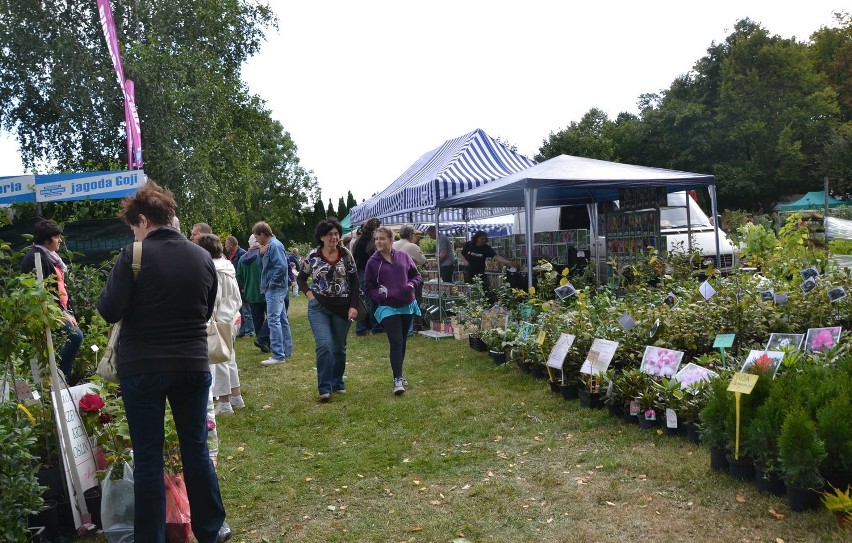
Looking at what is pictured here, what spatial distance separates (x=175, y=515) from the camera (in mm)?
3650

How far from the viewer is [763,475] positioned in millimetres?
3775

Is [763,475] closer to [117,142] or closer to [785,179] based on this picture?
[117,142]

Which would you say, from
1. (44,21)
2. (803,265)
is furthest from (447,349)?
(44,21)

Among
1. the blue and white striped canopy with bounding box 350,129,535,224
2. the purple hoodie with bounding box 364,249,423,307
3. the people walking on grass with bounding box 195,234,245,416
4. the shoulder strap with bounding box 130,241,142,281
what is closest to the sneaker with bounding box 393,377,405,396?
the purple hoodie with bounding box 364,249,423,307

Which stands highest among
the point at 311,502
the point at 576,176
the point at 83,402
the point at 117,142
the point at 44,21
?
the point at 44,21

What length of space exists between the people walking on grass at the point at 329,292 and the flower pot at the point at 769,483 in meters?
3.75

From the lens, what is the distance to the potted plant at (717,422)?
405 centimetres

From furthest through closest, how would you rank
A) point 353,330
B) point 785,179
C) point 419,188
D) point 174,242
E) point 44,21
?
1. point 785,179
2. point 44,21
3. point 353,330
4. point 419,188
5. point 174,242

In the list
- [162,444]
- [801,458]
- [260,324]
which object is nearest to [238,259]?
[260,324]

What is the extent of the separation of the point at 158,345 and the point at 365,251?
7605 millimetres

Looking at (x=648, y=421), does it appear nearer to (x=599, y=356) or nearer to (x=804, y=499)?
(x=599, y=356)

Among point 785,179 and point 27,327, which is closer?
point 27,327

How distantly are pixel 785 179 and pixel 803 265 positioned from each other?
115 ft

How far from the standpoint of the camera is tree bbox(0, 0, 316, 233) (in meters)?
18.9
